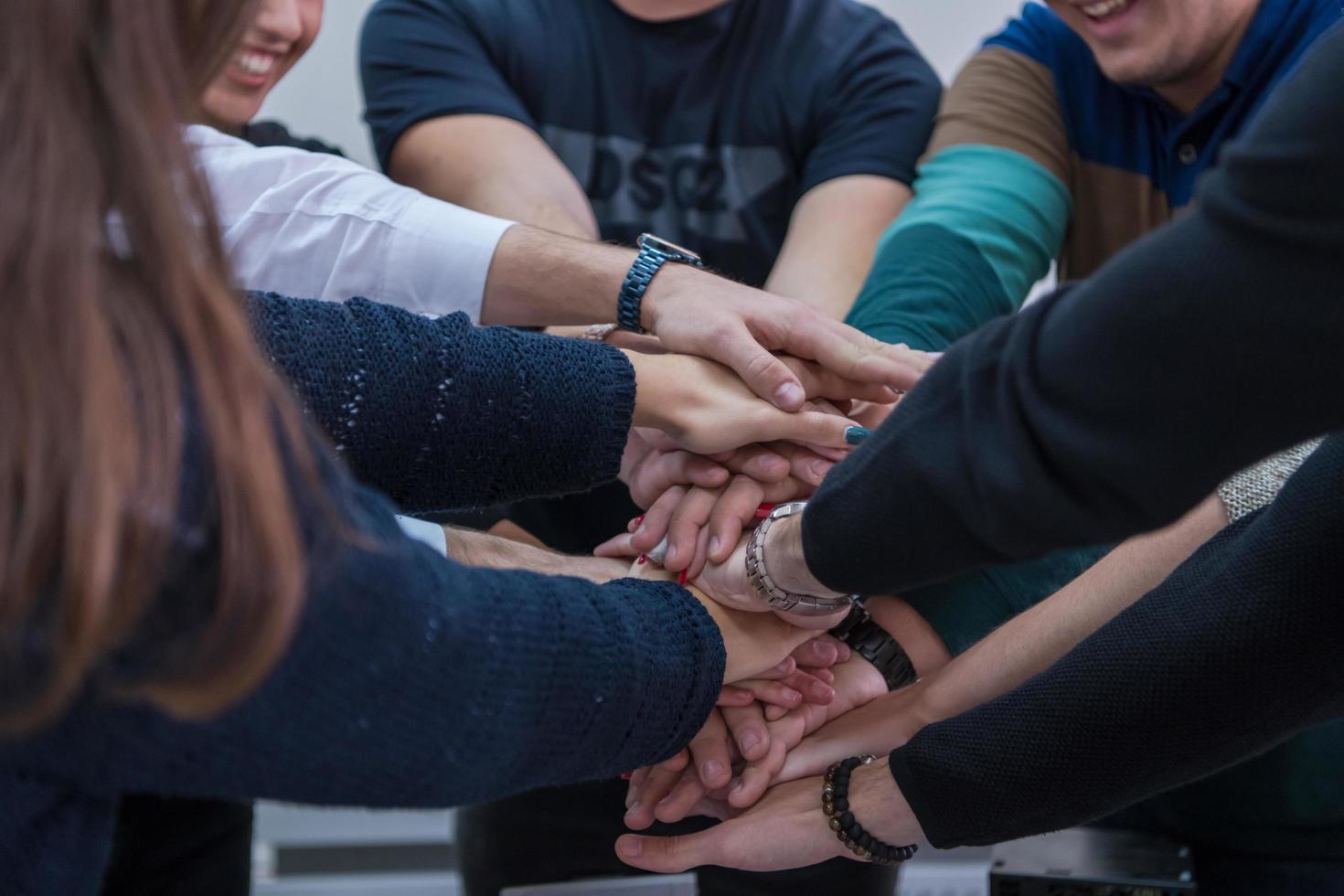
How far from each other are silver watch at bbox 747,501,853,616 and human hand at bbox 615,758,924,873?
5.5 inches

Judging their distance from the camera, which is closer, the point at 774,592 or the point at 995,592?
the point at 774,592

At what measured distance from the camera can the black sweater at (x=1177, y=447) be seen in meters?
0.60

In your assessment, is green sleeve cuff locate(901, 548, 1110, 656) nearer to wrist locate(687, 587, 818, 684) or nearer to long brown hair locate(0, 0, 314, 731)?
wrist locate(687, 587, 818, 684)

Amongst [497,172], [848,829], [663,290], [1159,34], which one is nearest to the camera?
[848,829]

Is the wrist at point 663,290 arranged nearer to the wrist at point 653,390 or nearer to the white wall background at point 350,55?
the wrist at point 653,390

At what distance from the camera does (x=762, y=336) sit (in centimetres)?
→ 127

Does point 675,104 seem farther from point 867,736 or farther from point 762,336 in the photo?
point 867,736

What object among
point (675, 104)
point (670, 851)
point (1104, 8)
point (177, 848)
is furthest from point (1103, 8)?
point (177, 848)

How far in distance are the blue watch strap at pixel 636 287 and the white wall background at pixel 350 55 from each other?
1.06 metres

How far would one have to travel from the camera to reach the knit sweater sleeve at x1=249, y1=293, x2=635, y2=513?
3.05ft

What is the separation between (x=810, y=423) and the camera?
1213mm

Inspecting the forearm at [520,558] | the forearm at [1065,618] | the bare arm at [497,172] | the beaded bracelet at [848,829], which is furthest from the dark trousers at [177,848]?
the bare arm at [497,172]

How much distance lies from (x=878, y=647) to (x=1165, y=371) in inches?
25.7

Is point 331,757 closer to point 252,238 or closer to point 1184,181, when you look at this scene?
point 252,238
